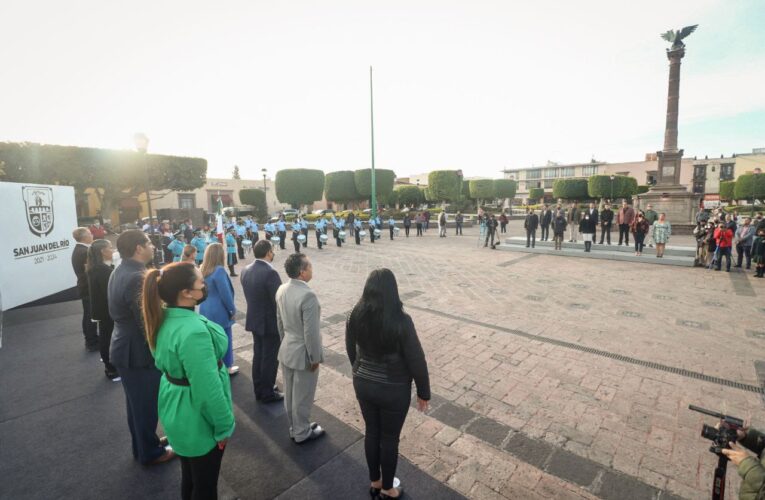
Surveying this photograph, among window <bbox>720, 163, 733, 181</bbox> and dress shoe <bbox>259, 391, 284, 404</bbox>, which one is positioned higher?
window <bbox>720, 163, 733, 181</bbox>

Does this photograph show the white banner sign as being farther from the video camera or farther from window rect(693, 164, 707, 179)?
window rect(693, 164, 707, 179)

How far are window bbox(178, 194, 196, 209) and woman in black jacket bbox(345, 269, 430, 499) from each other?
51.3 metres

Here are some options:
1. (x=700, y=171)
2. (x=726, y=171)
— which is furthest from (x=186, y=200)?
(x=726, y=171)

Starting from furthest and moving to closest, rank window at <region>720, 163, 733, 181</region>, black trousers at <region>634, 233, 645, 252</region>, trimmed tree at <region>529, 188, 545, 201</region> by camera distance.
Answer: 1. trimmed tree at <region>529, 188, 545, 201</region>
2. window at <region>720, 163, 733, 181</region>
3. black trousers at <region>634, 233, 645, 252</region>

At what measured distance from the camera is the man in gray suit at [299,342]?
3.10 meters

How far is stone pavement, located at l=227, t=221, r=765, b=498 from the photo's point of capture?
302 centimetres

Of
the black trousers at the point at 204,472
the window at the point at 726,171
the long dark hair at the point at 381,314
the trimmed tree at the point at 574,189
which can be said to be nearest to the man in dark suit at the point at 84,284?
the black trousers at the point at 204,472

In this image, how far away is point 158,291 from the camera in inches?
78.4

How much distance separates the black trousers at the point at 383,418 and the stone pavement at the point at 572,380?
62 cm

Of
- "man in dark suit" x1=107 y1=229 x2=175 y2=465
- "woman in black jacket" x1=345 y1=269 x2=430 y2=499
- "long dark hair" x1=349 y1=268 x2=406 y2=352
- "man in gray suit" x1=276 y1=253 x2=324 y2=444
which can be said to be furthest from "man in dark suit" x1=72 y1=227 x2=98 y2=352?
"long dark hair" x1=349 y1=268 x2=406 y2=352

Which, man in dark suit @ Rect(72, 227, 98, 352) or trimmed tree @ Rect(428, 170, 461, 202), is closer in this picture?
man in dark suit @ Rect(72, 227, 98, 352)

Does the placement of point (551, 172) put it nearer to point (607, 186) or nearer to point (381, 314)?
point (607, 186)

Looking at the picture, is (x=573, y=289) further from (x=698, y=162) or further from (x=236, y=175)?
(x=236, y=175)

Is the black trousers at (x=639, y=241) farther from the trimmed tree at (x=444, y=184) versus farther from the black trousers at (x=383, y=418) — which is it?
the trimmed tree at (x=444, y=184)
